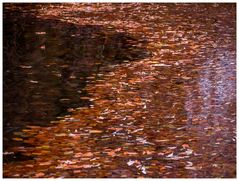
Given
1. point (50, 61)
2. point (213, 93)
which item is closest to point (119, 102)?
point (213, 93)

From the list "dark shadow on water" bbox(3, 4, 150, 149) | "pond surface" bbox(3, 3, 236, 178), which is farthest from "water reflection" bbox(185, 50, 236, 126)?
"dark shadow on water" bbox(3, 4, 150, 149)

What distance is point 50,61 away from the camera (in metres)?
11.7

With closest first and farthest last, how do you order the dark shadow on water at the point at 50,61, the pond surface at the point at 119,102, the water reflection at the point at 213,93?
the pond surface at the point at 119,102 → the water reflection at the point at 213,93 → the dark shadow on water at the point at 50,61

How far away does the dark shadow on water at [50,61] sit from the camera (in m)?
8.16

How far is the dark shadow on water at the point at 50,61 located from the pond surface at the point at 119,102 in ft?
0.07

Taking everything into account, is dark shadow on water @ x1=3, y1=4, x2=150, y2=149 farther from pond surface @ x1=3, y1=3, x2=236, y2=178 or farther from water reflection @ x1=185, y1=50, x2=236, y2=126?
water reflection @ x1=185, y1=50, x2=236, y2=126

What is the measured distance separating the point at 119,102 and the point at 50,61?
3.81m

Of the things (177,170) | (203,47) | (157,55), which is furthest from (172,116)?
(203,47)

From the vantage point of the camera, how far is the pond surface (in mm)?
6117

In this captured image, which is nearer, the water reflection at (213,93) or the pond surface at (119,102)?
the pond surface at (119,102)

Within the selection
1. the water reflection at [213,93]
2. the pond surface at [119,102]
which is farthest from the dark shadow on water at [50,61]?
the water reflection at [213,93]

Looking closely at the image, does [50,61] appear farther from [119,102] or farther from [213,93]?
[213,93]

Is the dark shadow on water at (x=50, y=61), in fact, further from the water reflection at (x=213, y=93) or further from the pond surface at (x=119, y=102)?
the water reflection at (x=213, y=93)

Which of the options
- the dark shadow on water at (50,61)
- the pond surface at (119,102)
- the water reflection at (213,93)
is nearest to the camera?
the pond surface at (119,102)
